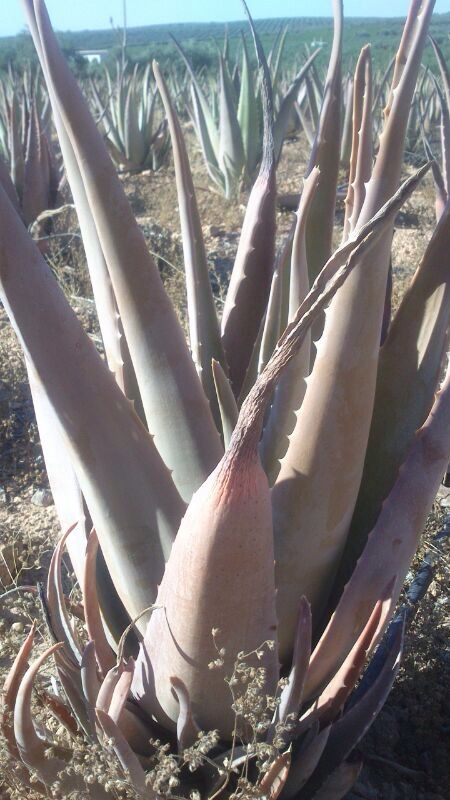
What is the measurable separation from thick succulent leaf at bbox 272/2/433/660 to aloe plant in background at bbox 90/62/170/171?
22.6 feet

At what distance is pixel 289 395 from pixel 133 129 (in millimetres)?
7213

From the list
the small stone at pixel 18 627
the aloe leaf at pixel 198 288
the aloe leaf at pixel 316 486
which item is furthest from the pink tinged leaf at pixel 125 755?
the small stone at pixel 18 627

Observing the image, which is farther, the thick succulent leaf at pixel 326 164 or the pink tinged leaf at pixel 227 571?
the thick succulent leaf at pixel 326 164

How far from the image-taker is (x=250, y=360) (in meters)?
1.24

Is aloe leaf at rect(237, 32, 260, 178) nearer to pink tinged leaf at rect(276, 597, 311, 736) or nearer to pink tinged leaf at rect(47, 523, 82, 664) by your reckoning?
pink tinged leaf at rect(47, 523, 82, 664)

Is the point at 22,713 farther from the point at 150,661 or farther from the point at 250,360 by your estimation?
the point at 250,360

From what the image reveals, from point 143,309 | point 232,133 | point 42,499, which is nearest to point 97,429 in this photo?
point 143,309

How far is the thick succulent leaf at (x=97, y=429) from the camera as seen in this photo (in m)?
0.84

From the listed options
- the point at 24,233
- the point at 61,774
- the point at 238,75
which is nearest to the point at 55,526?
the point at 61,774

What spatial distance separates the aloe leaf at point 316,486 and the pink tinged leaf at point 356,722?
0.40 feet

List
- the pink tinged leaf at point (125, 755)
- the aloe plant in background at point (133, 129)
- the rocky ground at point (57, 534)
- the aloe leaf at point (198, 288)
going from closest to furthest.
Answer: the pink tinged leaf at point (125, 755) → the aloe leaf at point (198, 288) → the rocky ground at point (57, 534) → the aloe plant in background at point (133, 129)

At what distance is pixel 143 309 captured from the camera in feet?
3.10

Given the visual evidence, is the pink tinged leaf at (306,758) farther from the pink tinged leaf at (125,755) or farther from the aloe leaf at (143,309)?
the aloe leaf at (143,309)

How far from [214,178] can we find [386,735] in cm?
593
